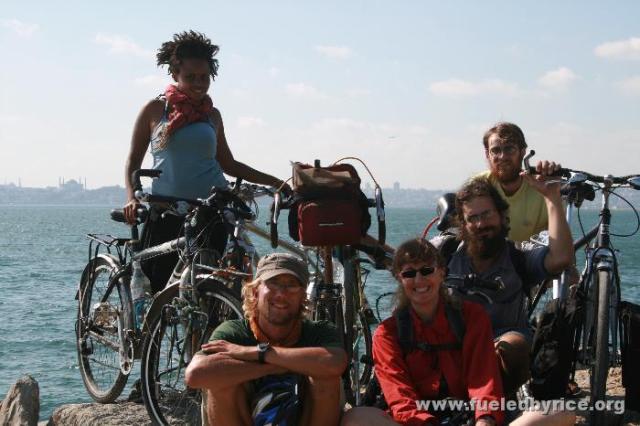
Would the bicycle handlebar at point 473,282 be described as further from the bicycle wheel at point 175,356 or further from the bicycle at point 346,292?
the bicycle wheel at point 175,356

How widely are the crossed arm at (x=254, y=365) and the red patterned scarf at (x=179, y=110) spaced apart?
91.4 inches

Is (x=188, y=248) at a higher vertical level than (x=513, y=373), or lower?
higher

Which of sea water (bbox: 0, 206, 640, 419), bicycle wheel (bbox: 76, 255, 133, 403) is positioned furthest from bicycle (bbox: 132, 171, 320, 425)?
sea water (bbox: 0, 206, 640, 419)

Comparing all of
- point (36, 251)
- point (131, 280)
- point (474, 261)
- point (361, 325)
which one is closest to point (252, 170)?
point (131, 280)

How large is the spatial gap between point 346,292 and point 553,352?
3.91 feet

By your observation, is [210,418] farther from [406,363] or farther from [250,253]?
[250,253]

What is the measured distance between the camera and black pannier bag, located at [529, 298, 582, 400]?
16.4 feet

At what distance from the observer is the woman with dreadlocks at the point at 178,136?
19.8ft

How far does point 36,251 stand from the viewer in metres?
55.2

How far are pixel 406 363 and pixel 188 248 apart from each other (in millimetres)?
1758

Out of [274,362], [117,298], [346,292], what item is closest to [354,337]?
[346,292]

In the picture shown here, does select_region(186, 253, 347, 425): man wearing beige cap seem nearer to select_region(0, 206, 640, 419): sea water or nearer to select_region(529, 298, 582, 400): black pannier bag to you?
select_region(0, 206, 640, 419): sea water

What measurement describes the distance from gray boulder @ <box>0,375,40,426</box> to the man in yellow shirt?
395cm

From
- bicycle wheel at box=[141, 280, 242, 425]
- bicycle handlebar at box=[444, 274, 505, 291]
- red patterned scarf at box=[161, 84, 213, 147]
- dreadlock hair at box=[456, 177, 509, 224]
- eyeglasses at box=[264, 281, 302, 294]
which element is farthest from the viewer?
red patterned scarf at box=[161, 84, 213, 147]
